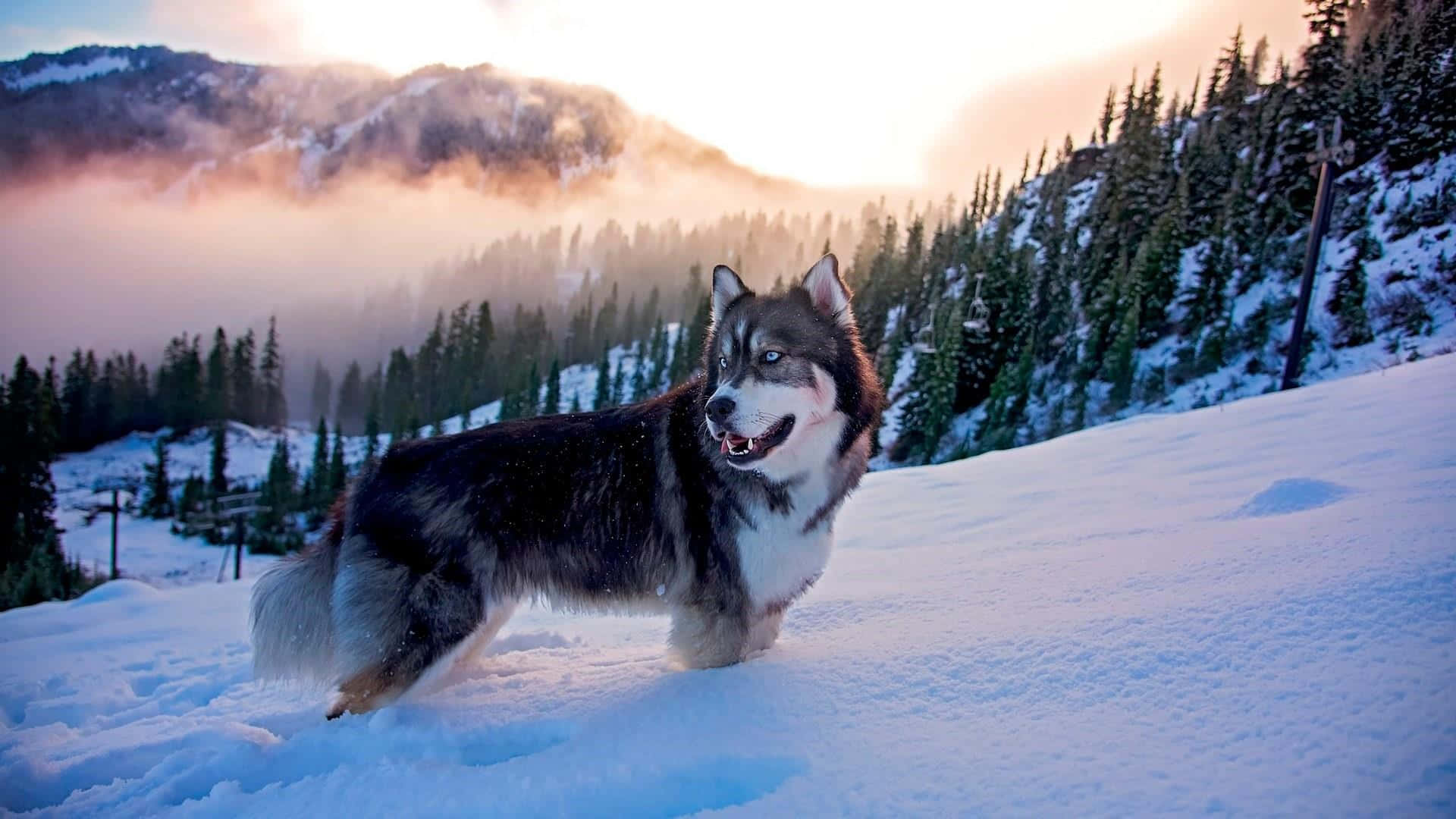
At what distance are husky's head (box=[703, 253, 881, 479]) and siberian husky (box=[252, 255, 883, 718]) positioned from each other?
0.01 m

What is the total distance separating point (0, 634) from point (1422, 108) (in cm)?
3417

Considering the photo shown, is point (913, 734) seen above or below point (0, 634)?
above

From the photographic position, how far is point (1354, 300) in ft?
87.9

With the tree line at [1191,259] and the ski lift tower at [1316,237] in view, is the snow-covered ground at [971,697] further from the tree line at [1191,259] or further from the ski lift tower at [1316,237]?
the tree line at [1191,259]

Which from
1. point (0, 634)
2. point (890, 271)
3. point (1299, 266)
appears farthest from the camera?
point (890, 271)

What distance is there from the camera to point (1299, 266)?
37.1m

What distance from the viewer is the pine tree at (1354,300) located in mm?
26062

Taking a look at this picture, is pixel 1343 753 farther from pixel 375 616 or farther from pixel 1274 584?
pixel 375 616

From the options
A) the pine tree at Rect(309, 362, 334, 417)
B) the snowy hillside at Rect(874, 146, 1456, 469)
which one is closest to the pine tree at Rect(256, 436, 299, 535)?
the snowy hillside at Rect(874, 146, 1456, 469)

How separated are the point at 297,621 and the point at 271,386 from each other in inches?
5434

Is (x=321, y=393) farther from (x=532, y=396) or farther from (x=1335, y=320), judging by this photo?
(x=1335, y=320)

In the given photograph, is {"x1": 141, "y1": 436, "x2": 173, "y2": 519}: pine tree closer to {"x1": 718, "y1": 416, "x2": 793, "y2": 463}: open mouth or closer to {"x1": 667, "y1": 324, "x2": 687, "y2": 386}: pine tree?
{"x1": 667, "y1": 324, "x2": 687, "y2": 386}: pine tree

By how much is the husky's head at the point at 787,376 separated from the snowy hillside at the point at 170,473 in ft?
142

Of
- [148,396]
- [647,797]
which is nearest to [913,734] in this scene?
[647,797]
